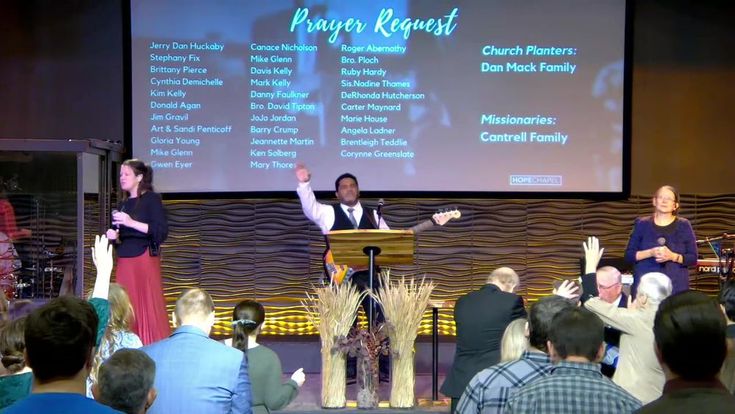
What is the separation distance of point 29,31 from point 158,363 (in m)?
5.78

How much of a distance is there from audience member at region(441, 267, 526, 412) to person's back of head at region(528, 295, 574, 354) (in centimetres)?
145

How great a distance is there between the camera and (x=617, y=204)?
8.03 meters

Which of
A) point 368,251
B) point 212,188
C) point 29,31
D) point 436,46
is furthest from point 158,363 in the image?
point 29,31

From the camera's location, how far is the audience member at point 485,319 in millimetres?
4480

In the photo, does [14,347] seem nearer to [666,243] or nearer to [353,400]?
[353,400]

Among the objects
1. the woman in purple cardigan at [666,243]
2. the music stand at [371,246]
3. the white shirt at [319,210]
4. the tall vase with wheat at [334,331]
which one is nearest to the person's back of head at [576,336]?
the music stand at [371,246]

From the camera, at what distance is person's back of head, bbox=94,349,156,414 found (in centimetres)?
236

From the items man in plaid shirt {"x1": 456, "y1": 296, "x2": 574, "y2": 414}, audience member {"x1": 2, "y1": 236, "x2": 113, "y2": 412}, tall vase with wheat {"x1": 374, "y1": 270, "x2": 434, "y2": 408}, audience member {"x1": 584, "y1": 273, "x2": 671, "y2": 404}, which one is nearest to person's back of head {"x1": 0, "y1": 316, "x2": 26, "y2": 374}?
audience member {"x1": 2, "y1": 236, "x2": 113, "y2": 412}

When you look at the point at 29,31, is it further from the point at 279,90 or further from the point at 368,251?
the point at 368,251

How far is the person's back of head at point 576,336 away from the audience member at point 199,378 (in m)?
1.04

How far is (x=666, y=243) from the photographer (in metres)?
6.21

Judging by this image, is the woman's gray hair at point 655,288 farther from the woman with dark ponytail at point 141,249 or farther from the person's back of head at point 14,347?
the woman with dark ponytail at point 141,249

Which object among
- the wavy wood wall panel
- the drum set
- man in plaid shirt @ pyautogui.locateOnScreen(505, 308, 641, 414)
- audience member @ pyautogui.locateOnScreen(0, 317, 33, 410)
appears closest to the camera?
man in plaid shirt @ pyautogui.locateOnScreen(505, 308, 641, 414)

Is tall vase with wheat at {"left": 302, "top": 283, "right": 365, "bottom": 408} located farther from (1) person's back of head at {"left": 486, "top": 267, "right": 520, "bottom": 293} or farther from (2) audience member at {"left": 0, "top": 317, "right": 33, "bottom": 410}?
(2) audience member at {"left": 0, "top": 317, "right": 33, "bottom": 410}
